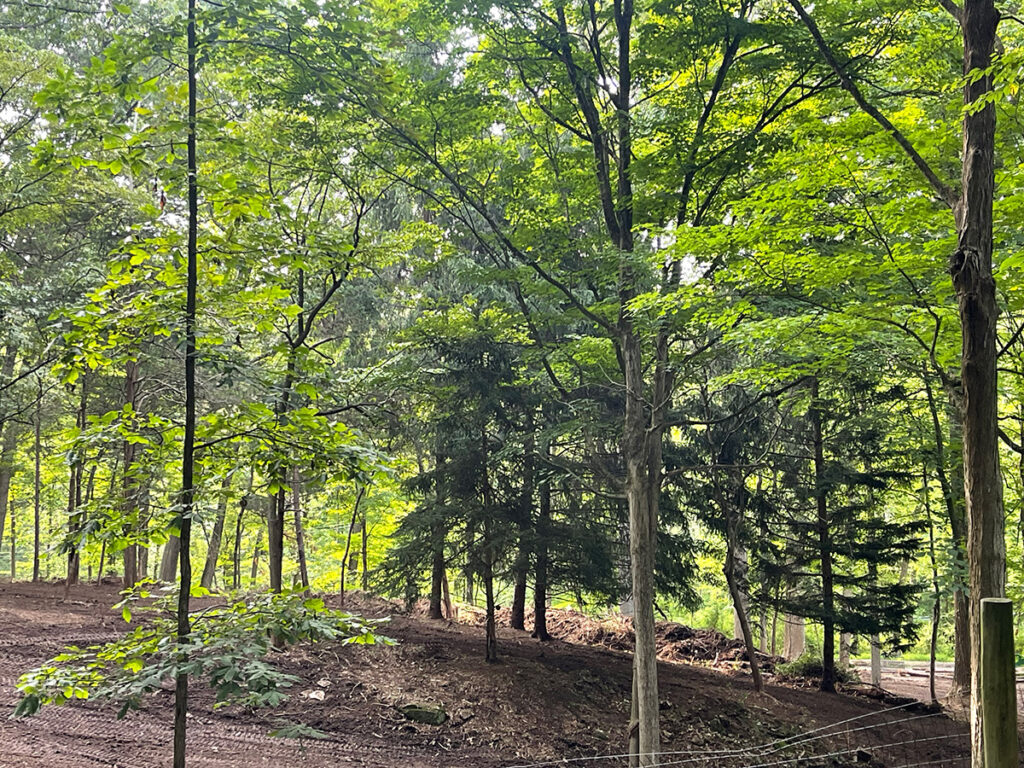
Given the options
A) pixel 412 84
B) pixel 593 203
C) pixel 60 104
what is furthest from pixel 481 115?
pixel 60 104

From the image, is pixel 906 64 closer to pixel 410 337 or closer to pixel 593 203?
pixel 593 203

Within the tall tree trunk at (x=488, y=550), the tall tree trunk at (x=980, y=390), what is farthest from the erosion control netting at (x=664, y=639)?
the tall tree trunk at (x=980, y=390)

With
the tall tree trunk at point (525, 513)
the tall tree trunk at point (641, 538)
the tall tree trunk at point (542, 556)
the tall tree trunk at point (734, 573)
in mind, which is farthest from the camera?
the tall tree trunk at point (734, 573)

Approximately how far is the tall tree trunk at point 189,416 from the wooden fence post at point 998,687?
2.46 meters

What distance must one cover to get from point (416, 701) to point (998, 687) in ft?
28.4

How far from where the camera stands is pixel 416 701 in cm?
893

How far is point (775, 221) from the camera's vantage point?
5.96m

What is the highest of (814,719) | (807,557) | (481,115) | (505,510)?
(481,115)

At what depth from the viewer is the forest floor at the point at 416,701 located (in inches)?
252

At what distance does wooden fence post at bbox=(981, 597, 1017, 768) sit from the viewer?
1.48 m

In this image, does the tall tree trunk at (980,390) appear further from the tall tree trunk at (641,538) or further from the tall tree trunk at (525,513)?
the tall tree trunk at (525,513)

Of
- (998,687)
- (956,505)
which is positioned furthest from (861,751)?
(998,687)

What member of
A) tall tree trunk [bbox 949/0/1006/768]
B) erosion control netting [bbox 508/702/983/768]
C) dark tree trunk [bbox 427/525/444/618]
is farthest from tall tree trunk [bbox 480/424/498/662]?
tall tree trunk [bbox 949/0/1006/768]

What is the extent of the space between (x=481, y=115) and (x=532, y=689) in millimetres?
8063
